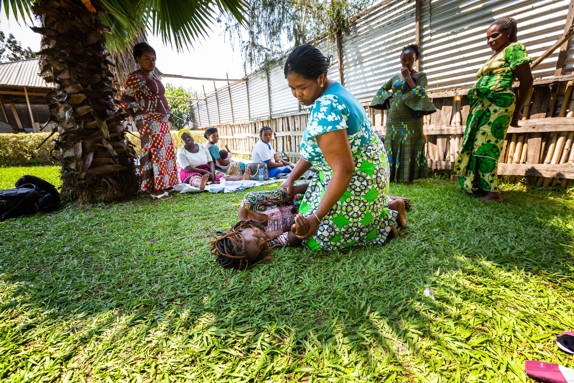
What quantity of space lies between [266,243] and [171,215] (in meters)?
1.98

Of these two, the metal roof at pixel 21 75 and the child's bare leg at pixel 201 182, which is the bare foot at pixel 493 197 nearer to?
the child's bare leg at pixel 201 182

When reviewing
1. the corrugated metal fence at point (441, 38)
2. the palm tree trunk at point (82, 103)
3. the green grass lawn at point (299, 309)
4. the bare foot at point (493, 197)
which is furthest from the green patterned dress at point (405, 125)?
the palm tree trunk at point (82, 103)

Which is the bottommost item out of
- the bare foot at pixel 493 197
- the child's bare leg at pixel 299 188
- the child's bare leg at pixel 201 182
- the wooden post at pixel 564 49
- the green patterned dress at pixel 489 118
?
the bare foot at pixel 493 197

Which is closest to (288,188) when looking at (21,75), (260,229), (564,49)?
(260,229)

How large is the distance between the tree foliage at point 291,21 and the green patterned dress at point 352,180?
18.0ft

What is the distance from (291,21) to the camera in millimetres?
6621

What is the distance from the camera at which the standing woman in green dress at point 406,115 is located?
4.08 meters

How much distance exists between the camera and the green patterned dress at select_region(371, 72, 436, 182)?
13.5ft

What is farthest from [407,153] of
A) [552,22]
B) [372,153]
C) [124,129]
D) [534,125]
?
[124,129]

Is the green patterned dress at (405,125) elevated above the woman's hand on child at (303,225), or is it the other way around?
the green patterned dress at (405,125)

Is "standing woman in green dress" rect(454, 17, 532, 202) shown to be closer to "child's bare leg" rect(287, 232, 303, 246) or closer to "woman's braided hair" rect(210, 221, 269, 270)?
"child's bare leg" rect(287, 232, 303, 246)

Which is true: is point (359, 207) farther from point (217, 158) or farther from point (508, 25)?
point (217, 158)

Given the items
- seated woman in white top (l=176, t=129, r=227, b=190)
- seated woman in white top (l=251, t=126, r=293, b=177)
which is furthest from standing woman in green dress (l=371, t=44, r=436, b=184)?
seated woman in white top (l=176, t=129, r=227, b=190)

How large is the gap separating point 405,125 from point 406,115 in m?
0.16
